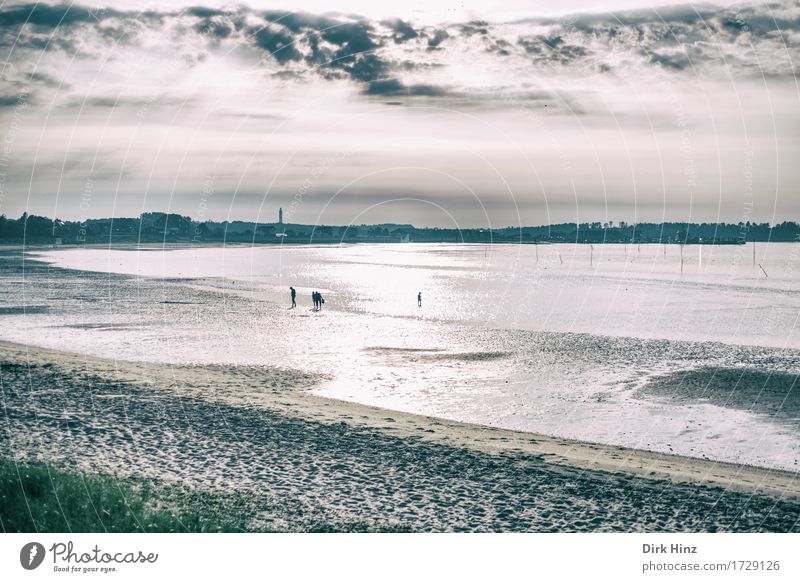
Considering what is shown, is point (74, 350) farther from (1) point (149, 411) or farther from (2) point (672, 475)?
(2) point (672, 475)

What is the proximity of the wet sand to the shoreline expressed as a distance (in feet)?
0.31

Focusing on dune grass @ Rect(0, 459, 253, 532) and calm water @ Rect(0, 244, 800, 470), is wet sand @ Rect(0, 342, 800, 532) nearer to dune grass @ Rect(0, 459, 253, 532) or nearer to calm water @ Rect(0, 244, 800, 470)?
dune grass @ Rect(0, 459, 253, 532)

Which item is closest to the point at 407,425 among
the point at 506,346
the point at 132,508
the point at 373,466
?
the point at 373,466

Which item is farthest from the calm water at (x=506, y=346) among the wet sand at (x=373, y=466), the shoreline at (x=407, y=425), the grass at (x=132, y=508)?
the grass at (x=132, y=508)

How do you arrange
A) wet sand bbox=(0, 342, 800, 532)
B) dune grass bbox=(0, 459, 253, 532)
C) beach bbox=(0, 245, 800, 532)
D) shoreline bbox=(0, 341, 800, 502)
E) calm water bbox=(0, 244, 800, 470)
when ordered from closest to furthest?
1. dune grass bbox=(0, 459, 253, 532)
2. wet sand bbox=(0, 342, 800, 532)
3. beach bbox=(0, 245, 800, 532)
4. shoreline bbox=(0, 341, 800, 502)
5. calm water bbox=(0, 244, 800, 470)

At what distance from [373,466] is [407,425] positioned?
5.00 metres

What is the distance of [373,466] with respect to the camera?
1438cm

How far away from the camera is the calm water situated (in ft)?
76.0

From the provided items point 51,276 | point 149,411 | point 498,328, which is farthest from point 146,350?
point 51,276

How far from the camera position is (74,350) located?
32.5m

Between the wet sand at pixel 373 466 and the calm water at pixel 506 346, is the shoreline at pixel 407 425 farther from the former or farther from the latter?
the calm water at pixel 506 346

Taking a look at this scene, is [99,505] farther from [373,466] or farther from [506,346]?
[506,346]

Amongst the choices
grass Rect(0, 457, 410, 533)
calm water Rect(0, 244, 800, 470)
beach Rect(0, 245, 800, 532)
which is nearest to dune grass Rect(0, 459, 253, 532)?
grass Rect(0, 457, 410, 533)

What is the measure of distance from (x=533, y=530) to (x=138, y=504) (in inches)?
252
